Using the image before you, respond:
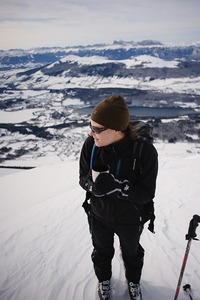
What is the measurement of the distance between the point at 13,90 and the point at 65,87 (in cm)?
4001

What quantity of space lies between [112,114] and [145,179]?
718 mm

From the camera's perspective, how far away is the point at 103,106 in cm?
247

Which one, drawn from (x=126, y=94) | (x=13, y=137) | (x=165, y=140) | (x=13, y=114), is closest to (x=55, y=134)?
(x=13, y=137)

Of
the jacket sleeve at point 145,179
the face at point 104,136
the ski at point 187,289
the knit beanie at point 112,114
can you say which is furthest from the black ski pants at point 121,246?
the knit beanie at point 112,114

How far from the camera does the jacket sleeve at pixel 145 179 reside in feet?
7.97

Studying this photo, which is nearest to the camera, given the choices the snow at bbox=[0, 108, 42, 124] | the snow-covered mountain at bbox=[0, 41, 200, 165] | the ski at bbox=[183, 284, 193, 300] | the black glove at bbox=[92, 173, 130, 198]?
the black glove at bbox=[92, 173, 130, 198]

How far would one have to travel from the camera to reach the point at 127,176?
2547 millimetres

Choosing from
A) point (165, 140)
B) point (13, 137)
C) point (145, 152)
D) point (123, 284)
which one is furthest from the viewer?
point (13, 137)

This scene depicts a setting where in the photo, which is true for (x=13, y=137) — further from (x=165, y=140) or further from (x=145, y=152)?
(x=145, y=152)

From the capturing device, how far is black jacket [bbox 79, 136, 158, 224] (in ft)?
8.11

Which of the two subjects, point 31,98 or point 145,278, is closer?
point 145,278

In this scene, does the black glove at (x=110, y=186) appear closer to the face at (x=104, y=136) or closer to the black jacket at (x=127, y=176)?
the black jacket at (x=127, y=176)

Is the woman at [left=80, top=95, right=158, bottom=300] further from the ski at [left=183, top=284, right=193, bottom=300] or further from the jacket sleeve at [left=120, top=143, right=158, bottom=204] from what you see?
the ski at [left=183, top=284, right=193, bottom=300]

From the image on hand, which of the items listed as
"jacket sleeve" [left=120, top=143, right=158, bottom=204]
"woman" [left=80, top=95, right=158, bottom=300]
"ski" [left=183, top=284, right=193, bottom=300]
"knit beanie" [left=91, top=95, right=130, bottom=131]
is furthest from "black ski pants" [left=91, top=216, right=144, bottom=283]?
"knit beanie" [left=91, top=95, right=130, bottom=131]
